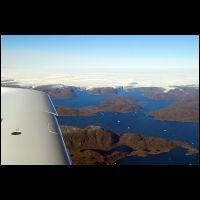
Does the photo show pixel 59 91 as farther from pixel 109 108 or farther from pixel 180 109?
pixel 180 109

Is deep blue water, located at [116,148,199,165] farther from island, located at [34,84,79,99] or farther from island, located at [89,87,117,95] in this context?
island, located at [89,87,117,95]

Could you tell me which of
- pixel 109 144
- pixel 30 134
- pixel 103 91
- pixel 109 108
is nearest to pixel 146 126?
pixel 109 144

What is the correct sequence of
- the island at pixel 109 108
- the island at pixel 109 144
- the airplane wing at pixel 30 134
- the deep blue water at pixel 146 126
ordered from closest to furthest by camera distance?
the airplane wing at pixel 30 134, the deep blue water at pixel 146 126, the island at pixel 109 144, the island at pixel 109 108

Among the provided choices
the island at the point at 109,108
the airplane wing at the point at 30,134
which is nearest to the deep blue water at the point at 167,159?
the island at the point at 109,108

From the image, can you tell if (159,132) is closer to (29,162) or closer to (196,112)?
(196,112)

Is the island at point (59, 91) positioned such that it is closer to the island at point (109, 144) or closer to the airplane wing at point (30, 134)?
→ the island at point (109, 144)

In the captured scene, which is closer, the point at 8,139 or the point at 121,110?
the point at 8,139
